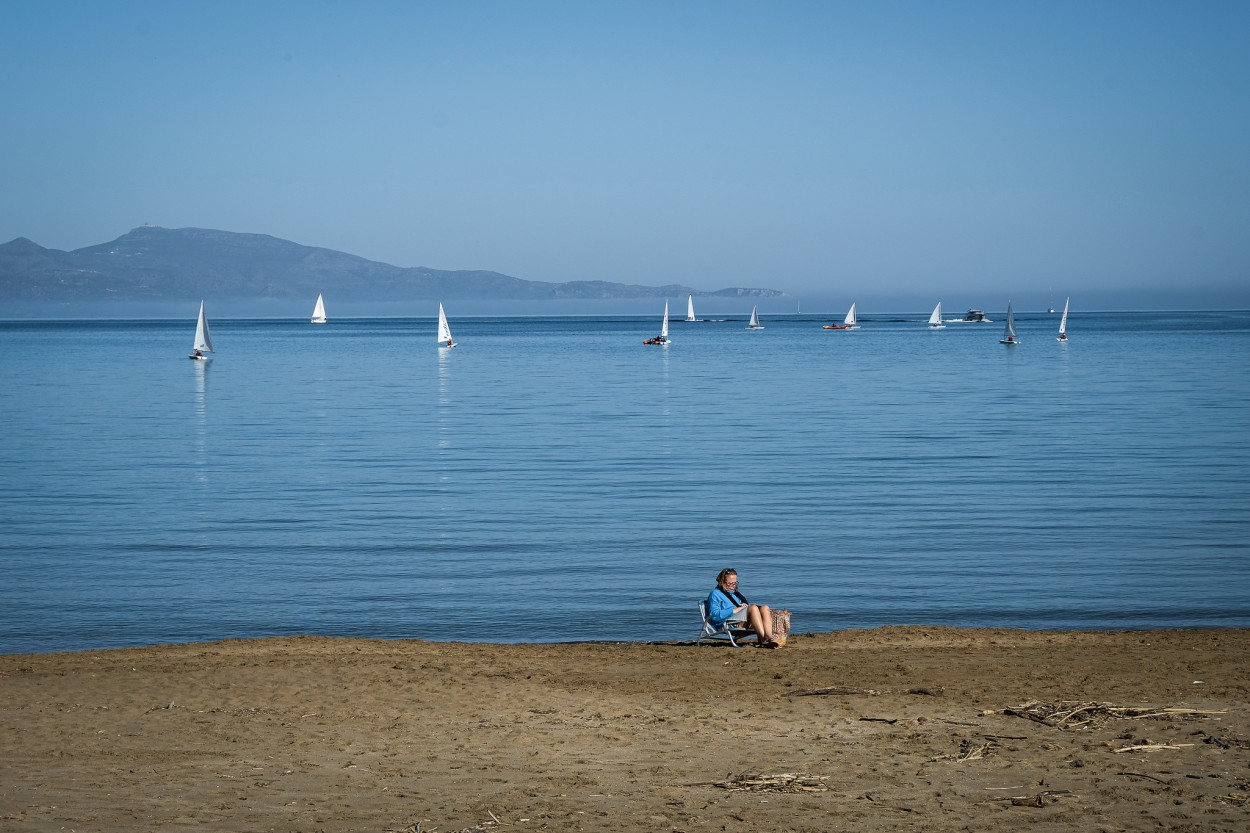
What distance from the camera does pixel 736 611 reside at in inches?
579

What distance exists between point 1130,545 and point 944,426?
22121 mm

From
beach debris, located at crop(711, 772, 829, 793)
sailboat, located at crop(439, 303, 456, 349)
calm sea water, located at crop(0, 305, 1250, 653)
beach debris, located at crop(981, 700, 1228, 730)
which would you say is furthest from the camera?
sailboat, located at crop(439, 303, 456, 349)

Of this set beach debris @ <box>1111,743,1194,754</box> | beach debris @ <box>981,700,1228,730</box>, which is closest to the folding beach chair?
beach debris @ <box>981,700,1228,730</box>

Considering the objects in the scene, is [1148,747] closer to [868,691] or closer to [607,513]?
[868,691]

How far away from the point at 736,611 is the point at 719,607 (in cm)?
20

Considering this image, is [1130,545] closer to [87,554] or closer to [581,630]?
[581,630]

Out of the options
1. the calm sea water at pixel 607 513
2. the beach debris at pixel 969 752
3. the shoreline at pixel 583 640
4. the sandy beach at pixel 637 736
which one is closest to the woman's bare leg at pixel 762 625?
the sandy beach at pixel 637 736

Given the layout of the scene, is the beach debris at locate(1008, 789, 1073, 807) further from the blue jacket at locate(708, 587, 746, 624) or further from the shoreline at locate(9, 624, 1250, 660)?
the shoreline at locate(9, 624, 1250, 660)

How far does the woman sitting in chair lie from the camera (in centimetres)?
1449

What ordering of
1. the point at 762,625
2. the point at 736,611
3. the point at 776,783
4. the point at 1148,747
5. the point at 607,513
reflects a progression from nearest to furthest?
1. the point at 776,783
2. the point at 1148,747
3. the point at 762,625
4. the point at 736,611
5. the point at 607,513

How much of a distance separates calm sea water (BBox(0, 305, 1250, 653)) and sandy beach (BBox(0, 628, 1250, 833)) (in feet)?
8.26

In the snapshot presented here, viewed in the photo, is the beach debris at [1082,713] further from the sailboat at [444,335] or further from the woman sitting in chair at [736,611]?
the sailboat at [444,335]

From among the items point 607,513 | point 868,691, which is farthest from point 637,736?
point 607,513

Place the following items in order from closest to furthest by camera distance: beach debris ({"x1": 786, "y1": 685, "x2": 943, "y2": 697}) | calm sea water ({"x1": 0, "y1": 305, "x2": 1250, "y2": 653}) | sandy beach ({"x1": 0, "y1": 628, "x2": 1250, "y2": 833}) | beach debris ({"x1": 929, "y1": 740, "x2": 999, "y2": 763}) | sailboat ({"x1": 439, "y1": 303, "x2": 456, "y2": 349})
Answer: sandy beach ({"x1": 0, "y1": 628, "x2": 1250, "y2": 833}) → beach debris ({"x1": 929, "y1": 740, "x2": 999, "y2": 763}) → beach debris ({"x1": 786, "y1": 685, "x2": 943, "y2": 697}) → calm sea water ({"x1": 0, "y1": 305, "x2": 1250, "y2": 653}) → sailboat ({"x1": 439, "y1": 303, "x2": 456, "y2": 349})
